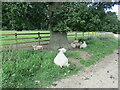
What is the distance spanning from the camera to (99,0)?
15.9ft

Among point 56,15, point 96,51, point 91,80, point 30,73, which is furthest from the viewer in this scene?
point 96,51

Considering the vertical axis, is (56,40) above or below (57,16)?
below

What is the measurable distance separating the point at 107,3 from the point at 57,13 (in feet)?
9.05

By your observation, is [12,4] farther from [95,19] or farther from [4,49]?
[95,19]

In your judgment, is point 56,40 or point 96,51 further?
point 96,51

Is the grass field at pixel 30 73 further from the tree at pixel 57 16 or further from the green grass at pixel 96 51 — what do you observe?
the tree at pixel 57 16

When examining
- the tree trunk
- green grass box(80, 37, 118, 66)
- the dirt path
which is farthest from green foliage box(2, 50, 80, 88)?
the tree trunk

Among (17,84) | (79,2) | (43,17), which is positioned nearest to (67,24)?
(79,2)

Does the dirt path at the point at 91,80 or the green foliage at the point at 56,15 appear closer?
the dirt path at the point at 91,80

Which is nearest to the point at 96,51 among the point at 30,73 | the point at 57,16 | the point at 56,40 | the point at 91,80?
the point at 56,40

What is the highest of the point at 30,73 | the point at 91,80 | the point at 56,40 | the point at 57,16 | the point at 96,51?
the point at 57,16

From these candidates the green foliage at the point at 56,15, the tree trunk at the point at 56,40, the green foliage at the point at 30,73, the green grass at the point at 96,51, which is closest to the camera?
the green foliage at the point at 30,73

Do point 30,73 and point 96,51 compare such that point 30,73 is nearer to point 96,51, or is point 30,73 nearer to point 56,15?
point 56,15

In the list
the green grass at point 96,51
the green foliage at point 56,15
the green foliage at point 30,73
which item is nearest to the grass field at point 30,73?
the green foliage at point 30,73
